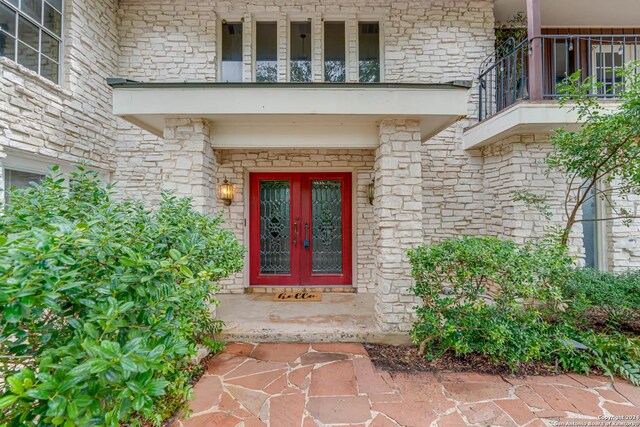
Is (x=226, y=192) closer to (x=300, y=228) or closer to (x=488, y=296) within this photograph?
(x=300, y=228)

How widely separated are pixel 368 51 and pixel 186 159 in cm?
419

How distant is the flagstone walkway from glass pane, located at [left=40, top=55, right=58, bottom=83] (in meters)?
4.80

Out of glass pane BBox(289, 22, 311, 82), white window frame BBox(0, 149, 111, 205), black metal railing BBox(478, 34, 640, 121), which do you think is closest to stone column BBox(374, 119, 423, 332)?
black metal railing BBox(478, 34, 640, 121)

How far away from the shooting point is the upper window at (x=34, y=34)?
3.69 metres

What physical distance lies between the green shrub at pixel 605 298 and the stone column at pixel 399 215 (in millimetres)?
1935

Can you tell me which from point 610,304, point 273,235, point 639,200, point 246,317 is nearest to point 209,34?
point 273,235

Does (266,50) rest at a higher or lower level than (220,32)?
lower

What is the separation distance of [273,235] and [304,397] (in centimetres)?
337

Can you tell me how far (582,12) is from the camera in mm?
5641

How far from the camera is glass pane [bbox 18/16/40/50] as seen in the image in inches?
152

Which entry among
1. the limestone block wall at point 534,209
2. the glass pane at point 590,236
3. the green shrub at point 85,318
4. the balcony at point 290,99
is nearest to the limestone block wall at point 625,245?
the limestone block wall at point 534,209

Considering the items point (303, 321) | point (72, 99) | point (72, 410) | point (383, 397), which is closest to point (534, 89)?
point (383, 397)

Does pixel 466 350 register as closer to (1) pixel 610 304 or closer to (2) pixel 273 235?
(1) pixel 610 304

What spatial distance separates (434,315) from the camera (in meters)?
3.23
